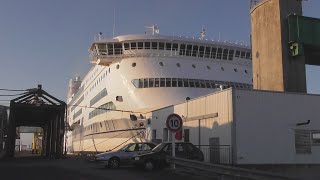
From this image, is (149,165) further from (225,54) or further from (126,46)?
(225,54)

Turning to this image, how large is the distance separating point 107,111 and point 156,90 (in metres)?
6.64

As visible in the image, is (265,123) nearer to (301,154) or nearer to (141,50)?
(301,154)

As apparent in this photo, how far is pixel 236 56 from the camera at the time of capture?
38750 mm

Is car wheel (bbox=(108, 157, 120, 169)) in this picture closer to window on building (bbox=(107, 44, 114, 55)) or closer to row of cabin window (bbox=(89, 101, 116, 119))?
row of cabin window (bbox=(89, 101, 116, 119))

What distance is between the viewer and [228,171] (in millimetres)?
12992

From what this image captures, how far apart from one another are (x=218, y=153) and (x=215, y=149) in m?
0.36

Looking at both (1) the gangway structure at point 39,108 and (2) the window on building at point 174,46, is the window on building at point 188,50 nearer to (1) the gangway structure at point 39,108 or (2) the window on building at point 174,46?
(2) the window on building at point 174,46

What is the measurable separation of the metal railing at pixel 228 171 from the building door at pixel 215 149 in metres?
3.87

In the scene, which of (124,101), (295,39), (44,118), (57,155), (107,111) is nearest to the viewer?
(295,39)

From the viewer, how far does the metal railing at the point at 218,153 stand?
1957 cm

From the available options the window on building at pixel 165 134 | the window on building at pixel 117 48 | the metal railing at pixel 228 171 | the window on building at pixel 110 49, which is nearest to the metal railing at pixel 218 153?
the metal railing at pixel 228 171

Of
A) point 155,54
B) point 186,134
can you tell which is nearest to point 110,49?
point 155,54

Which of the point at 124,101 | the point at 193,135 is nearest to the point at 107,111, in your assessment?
the point at 124,101

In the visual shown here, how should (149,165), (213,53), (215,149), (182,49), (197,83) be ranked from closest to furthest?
(149,165) → (215,149) → (197,83) → (182,49) → (213,53)
